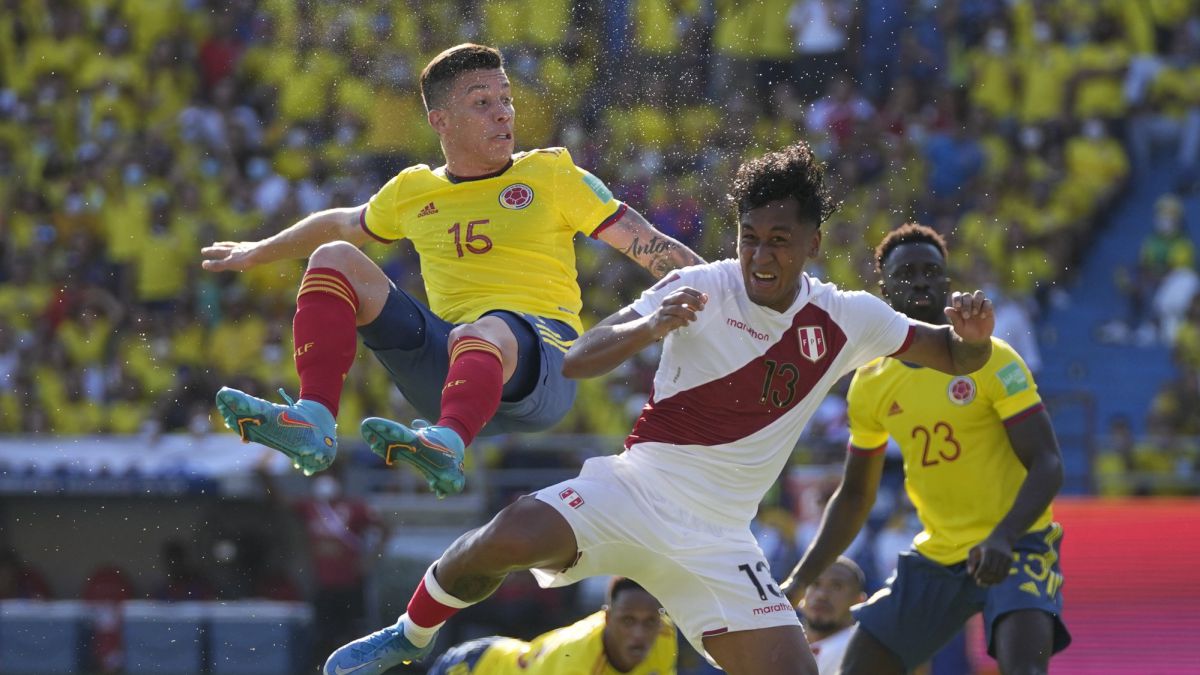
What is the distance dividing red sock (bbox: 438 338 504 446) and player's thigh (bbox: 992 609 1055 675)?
228cm

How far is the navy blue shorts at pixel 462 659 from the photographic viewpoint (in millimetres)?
9078

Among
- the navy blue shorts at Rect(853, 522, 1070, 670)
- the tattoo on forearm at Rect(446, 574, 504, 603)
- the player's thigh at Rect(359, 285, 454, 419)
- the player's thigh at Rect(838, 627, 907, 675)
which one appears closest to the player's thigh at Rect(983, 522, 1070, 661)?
the navy blue shorts at Rect(853, 522, 1070, 670)

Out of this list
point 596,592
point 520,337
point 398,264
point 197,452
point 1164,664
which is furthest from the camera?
point 398,264

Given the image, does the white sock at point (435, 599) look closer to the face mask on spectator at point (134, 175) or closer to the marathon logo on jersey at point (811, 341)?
the marathon logo on jersey at point (811, 341)

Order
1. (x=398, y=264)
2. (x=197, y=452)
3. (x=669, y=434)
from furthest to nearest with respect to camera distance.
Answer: (x=398, y=264), (x=197, y=452), (x=669, y=434)

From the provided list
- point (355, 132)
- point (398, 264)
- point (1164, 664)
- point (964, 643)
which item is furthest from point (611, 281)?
point (1164, 664)

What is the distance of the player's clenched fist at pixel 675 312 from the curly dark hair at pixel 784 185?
1.89 ft

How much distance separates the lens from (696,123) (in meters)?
16.4

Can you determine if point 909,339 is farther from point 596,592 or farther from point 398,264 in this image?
point 398,264

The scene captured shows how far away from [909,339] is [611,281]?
849 centimetres

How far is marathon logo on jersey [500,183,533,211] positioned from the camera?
7516 millimetres

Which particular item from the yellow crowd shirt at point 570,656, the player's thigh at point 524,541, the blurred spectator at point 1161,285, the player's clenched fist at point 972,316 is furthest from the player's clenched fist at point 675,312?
the blurred spectator at point 1161,285

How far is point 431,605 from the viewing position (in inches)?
269

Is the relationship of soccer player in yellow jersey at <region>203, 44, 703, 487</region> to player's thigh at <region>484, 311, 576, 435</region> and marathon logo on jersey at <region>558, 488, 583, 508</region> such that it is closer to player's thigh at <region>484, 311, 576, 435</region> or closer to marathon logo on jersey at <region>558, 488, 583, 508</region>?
player's thigh at <region>484, 311, 576, 435</region>
